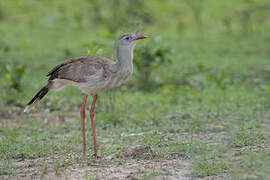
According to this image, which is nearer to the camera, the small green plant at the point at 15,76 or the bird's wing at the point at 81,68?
the bird's wing at the point at 81,68

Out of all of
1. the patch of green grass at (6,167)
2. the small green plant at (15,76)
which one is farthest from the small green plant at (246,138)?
the small green plant at (15,76)

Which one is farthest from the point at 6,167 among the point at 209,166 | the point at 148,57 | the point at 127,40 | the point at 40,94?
the point at 148,57

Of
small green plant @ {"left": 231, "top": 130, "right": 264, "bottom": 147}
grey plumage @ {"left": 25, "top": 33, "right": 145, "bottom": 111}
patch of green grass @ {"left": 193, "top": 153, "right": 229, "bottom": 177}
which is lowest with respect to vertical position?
patch of green grass @ {"left": 193, "top": 153, "right": 229, "bottom": 177}

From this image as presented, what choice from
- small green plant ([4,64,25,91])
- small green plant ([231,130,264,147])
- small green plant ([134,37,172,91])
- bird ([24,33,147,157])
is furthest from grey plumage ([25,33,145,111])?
small green plant ([4,64,25,91])

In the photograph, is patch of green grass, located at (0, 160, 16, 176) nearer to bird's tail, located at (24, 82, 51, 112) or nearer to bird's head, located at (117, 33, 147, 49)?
bird's tail, located at (24, 82, 51, 112)

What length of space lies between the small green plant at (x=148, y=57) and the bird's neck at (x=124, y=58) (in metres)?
2.83

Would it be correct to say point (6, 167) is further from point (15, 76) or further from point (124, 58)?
point (15, 76)

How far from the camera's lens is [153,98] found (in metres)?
7.54

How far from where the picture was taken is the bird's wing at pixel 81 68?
495 centimetres

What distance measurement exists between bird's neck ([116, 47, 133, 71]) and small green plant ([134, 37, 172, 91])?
283cm

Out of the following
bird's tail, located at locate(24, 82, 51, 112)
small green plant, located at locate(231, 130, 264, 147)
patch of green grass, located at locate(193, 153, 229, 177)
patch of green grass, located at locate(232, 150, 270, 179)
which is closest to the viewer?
patch of green grass, located at locate(232, 150, 270, 179)

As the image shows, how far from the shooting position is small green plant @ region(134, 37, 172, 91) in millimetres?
7797

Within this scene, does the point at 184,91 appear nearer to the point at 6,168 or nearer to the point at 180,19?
the point at 6,168

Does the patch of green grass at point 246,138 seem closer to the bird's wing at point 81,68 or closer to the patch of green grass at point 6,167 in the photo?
the bird's wing at point 81,68
